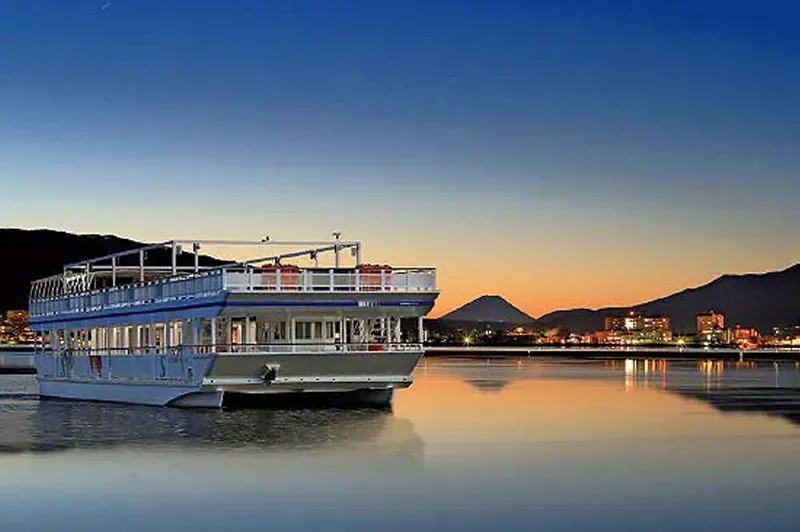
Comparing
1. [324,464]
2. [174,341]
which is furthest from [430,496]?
[174,341]

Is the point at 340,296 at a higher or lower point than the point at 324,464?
higher

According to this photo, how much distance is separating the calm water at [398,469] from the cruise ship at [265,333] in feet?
4.13

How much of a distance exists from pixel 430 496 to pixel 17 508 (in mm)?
7623

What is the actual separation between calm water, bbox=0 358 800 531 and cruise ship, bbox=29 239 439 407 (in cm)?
126

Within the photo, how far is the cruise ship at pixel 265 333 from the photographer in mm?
47875

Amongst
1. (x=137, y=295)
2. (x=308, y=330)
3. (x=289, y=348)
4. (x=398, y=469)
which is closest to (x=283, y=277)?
(x=289, y=348)

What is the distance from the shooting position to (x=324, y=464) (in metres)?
32.7

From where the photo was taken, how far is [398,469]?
31.9 metres

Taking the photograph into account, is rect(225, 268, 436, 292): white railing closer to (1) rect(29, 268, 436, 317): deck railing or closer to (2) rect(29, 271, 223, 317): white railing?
(1) rect(29, 268, 436, 317): deck railing

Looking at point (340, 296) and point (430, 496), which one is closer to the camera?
point (430, 496)

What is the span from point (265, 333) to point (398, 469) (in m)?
20.9

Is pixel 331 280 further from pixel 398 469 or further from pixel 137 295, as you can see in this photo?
pixel 398 469

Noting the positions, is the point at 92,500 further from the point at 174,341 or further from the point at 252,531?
the point at 174,341

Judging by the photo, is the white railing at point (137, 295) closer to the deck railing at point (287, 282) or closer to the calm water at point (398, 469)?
the deck railing at point (287, 282)
